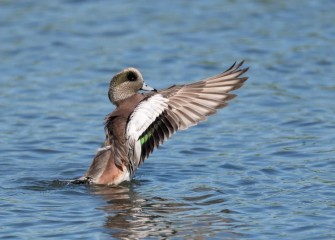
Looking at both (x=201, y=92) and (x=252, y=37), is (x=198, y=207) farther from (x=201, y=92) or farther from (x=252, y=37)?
(x=252, y=37)

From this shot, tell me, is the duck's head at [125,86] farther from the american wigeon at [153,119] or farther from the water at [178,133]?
the water at [178,133]

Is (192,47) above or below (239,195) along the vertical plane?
above

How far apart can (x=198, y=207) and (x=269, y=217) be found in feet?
2.23

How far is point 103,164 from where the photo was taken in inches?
342

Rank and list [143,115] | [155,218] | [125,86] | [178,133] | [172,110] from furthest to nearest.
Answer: [178,133], [125,86], [172,110], [143,115], [155,218]

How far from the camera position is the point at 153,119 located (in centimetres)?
824

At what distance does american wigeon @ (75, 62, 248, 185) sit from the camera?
27.1 feet

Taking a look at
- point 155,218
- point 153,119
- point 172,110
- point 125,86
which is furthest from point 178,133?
point 155,218

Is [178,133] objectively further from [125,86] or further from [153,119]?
[153,119]

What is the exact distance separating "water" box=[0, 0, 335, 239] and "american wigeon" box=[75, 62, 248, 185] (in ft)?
0.87

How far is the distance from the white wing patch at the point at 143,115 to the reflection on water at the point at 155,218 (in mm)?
563

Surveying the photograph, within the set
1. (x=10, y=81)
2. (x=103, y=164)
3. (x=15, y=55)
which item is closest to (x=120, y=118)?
(x=103, y=164)

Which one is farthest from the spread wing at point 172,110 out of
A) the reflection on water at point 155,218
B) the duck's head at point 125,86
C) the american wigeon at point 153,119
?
the duck's head at point 125,86

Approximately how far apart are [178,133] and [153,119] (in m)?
2.72
